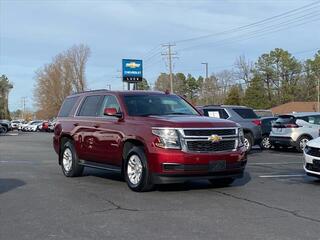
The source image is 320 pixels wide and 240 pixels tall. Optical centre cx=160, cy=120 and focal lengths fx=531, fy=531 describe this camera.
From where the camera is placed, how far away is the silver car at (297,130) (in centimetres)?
2016

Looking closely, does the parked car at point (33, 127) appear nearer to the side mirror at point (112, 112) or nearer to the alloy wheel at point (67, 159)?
the alloy wheel at point (67, 159)

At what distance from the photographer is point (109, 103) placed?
36.7ft

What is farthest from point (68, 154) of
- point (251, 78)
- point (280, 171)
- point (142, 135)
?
point (251, 78)

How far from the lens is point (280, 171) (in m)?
13.4

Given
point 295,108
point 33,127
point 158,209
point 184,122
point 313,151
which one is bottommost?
point 158,209

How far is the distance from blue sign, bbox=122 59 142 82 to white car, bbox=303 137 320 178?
30.5 metres

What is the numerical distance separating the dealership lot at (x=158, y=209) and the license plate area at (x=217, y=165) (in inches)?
17.7

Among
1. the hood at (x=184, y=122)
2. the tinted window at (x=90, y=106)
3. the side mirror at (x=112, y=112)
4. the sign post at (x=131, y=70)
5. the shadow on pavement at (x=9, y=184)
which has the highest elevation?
the sign post at (x=131, y=70)

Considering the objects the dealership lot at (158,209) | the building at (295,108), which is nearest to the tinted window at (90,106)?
the dealership lot at (158,209)

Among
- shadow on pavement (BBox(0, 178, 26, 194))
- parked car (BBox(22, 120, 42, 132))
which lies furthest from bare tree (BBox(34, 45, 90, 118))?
shadow on pavement (BBox(0, 178, 26, 194))

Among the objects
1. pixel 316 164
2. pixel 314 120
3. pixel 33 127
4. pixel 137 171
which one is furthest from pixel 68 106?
pixel 33 127

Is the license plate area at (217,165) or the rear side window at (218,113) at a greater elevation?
the rear side window at (218,113)

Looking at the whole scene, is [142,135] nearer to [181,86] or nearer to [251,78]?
[251,78]

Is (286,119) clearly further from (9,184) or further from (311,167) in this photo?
(9,184)
